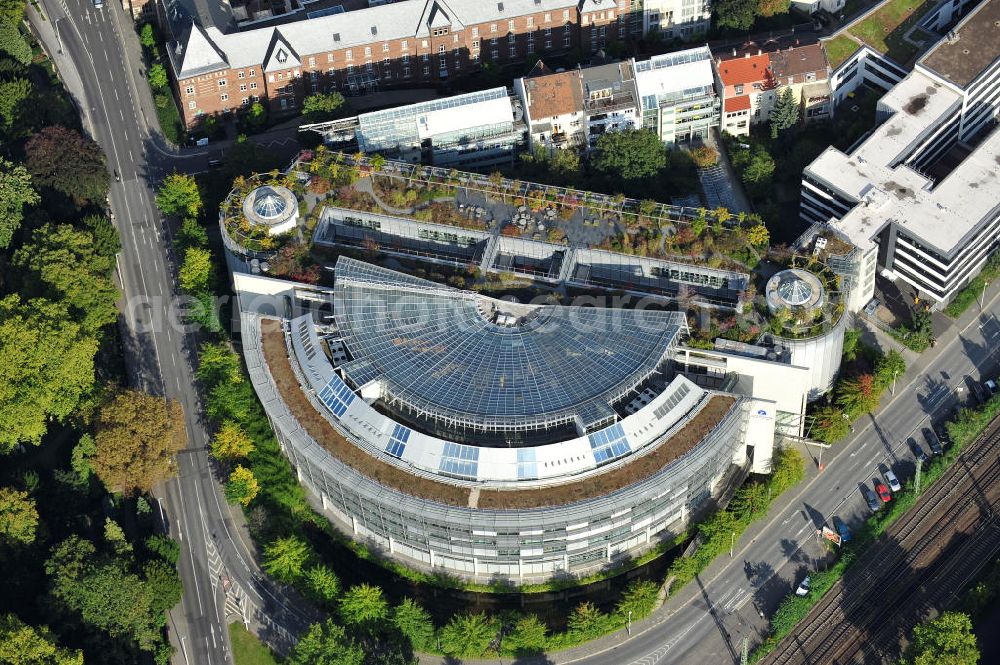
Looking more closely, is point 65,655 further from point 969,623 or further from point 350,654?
point 969,623

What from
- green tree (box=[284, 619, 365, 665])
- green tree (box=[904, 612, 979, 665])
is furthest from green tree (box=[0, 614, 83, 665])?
green tree (box=[904, 612, 979, 665])

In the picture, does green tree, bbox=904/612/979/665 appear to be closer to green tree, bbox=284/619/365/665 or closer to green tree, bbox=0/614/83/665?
green tree, bbox=284/619/365/665

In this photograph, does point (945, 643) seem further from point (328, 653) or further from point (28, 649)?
point (28, 649)

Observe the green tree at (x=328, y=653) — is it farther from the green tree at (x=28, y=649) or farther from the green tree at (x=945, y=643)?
the green tree at (x=945, y=643)

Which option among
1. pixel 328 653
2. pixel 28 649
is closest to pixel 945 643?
pixel 328 653

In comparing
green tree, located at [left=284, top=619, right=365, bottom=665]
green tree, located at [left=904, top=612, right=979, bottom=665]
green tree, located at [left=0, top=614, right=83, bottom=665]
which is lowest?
green tree, located at [left=904, top=612, right=979, bottom=665]

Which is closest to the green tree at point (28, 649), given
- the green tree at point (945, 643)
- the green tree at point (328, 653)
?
the green tree at point (328, 653)

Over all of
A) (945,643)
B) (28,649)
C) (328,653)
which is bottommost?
(945,643)
